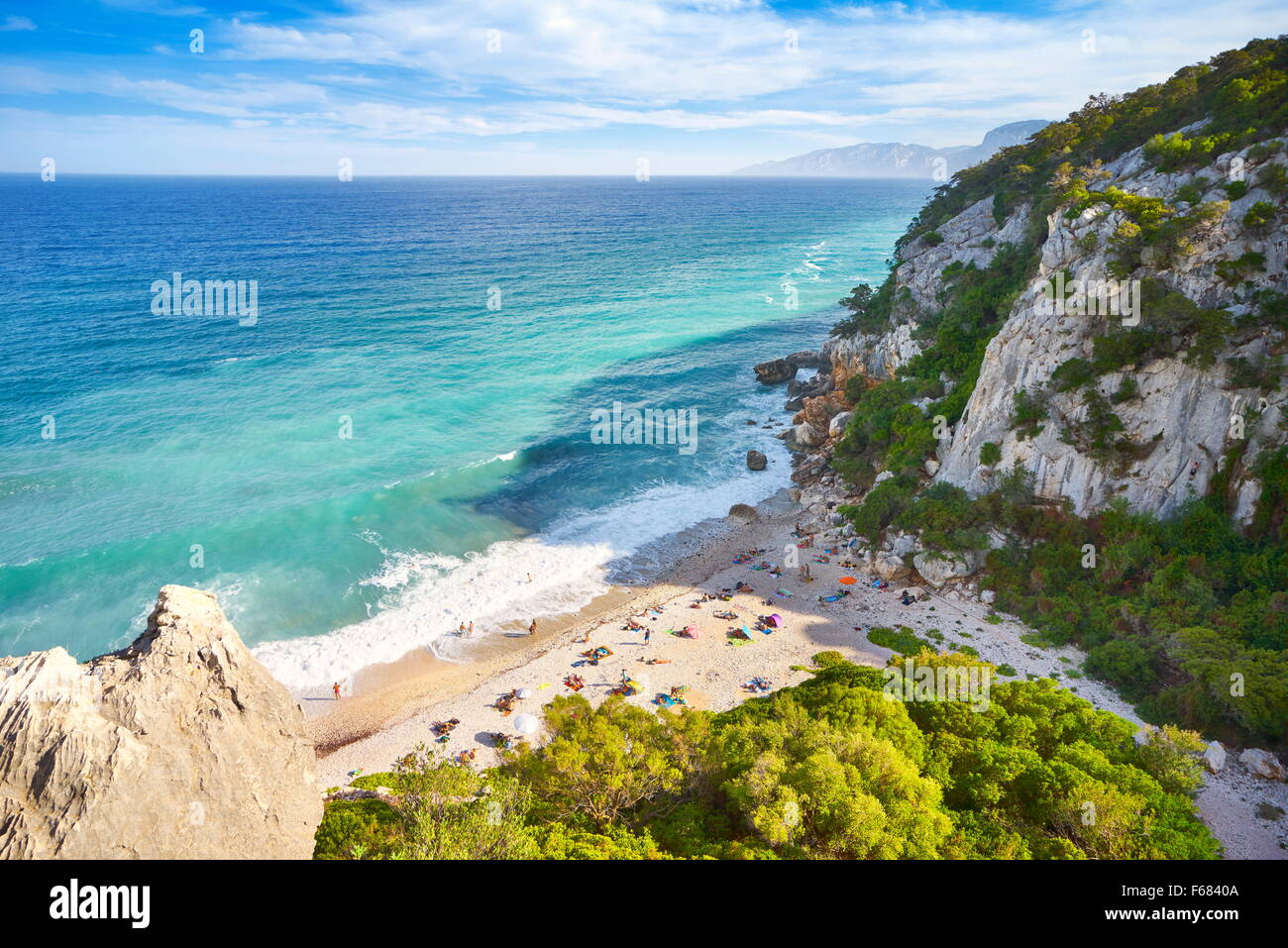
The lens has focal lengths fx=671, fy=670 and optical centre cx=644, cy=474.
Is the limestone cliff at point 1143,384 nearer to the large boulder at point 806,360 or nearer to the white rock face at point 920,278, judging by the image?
the white rock face at point 920,278

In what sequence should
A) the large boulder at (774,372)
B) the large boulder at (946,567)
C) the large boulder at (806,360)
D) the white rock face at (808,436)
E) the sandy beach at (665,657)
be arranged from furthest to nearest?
the large boulder at (806,360)
the large boulder at (774,372)
the white rock face at (808,436)
the large boulder at (946,567)
the sandy beach at (665,657)

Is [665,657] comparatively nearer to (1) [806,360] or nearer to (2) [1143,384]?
(2) [1143,384]

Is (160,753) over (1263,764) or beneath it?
over

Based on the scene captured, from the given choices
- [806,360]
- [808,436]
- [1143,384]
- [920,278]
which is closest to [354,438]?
[808,436]

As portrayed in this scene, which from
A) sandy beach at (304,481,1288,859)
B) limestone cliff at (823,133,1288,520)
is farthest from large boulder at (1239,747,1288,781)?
limestone cliff at (823,133,1288,520)

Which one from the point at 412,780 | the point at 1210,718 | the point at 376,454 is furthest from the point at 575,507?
the point at 1210,718

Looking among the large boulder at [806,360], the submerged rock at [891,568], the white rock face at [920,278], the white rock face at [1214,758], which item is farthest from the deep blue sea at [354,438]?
the white rock face at [1214,758]

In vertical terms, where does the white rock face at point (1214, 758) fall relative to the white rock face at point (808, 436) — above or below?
below
